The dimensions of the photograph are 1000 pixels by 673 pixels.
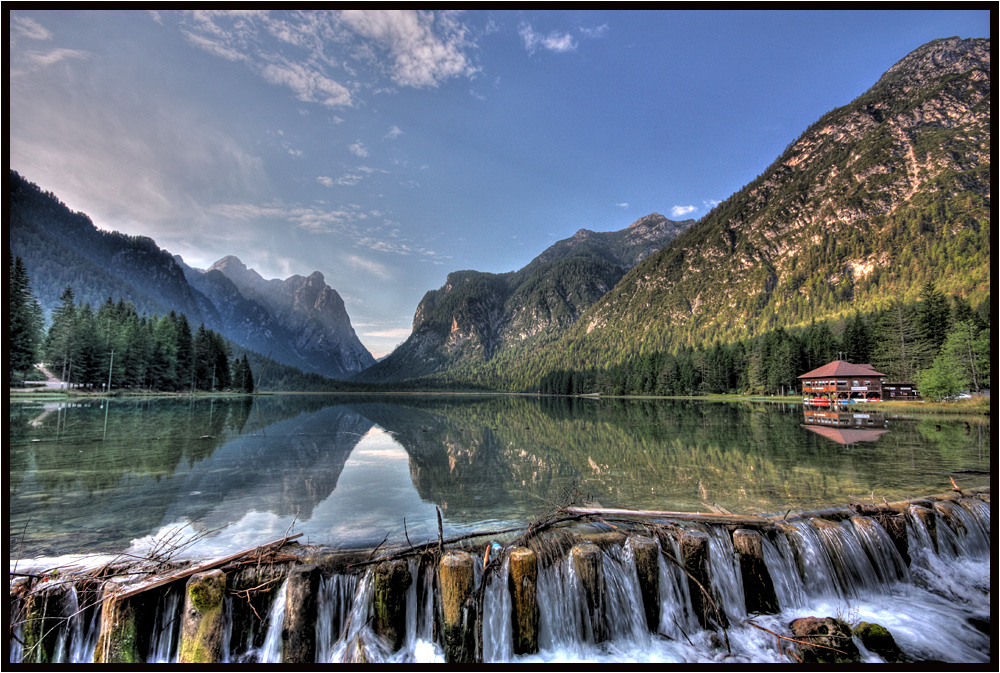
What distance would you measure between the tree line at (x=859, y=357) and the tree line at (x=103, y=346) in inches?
3973

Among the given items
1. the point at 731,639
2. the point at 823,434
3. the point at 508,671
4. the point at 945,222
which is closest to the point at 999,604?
the point at 731,639

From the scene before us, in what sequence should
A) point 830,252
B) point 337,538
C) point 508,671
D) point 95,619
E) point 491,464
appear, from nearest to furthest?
point 508,671 → point 95,619 → point 337,538 → point 491,464 → point 830,252

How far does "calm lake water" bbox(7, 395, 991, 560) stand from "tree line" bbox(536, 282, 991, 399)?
24096mm

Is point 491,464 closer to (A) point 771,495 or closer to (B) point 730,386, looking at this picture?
(A) point 771,495

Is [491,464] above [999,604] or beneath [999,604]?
beneath

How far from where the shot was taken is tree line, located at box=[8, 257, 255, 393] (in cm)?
5255

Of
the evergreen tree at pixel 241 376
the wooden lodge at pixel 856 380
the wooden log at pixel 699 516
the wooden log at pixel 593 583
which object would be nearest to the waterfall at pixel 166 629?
the wooden log at pixel 593 583

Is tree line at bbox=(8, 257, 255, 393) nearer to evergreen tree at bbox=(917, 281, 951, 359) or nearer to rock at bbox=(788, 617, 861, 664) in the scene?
rock at bbox=(788, 617, 861, 664)

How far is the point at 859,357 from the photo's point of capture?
80.4m

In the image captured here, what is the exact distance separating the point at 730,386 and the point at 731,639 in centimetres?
11435

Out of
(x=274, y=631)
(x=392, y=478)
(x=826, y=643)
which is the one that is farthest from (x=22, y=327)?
(x=826, y=643)

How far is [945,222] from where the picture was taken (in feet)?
484

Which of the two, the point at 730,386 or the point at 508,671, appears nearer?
the point at 508,671

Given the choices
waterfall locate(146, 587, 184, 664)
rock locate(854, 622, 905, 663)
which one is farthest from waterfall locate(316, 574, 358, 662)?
rock locate(854, 622, 905, 663)
